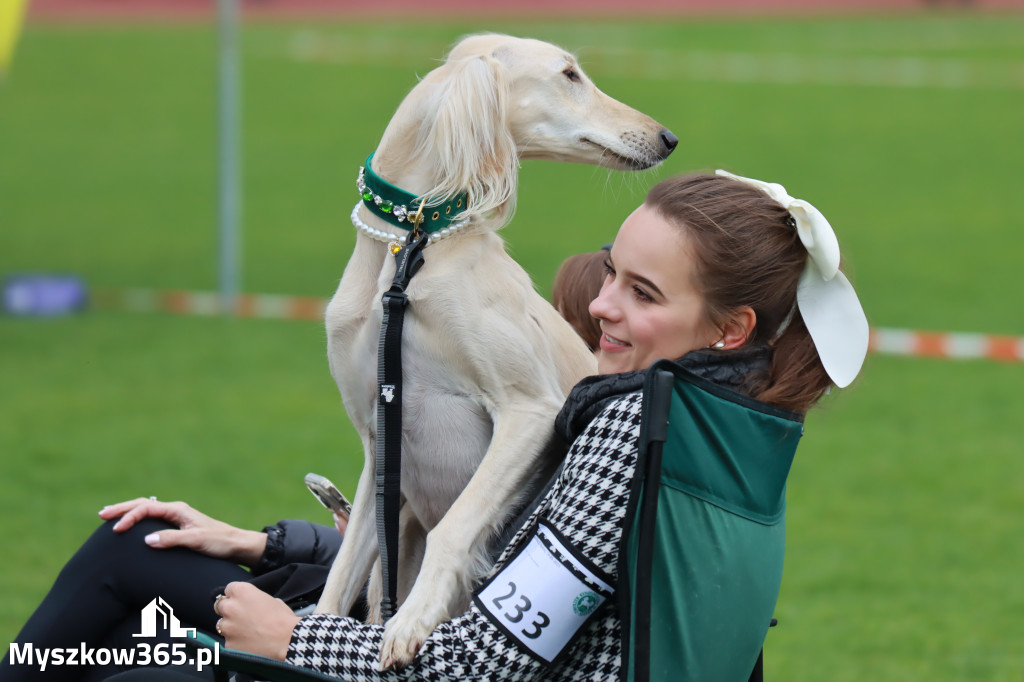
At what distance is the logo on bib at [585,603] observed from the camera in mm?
1928

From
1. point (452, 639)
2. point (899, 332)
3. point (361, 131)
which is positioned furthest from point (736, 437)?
point (361, 131)

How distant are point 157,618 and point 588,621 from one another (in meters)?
1.04

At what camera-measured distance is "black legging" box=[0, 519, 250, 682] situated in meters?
2.57

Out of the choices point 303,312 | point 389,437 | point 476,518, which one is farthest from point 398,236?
point 303,312

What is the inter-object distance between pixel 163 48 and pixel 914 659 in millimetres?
22781

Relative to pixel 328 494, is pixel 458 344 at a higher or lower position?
higher

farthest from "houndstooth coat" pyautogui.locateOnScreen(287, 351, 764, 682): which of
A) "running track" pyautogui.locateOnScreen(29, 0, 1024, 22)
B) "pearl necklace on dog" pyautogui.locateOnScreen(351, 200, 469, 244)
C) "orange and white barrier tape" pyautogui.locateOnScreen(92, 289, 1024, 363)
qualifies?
"running track" pyautogui.locateOnScreen(29, 0, 1024, 22)

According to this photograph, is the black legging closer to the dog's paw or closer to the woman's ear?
the dog's paw

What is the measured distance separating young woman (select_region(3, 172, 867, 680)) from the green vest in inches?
2.7

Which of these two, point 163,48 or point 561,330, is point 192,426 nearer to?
point 561,330

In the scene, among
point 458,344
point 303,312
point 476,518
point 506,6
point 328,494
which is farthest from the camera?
point 506,6

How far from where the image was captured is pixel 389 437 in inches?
93.9

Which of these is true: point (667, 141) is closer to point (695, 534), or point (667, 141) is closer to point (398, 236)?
point (398, 236)

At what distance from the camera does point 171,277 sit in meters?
10.4
